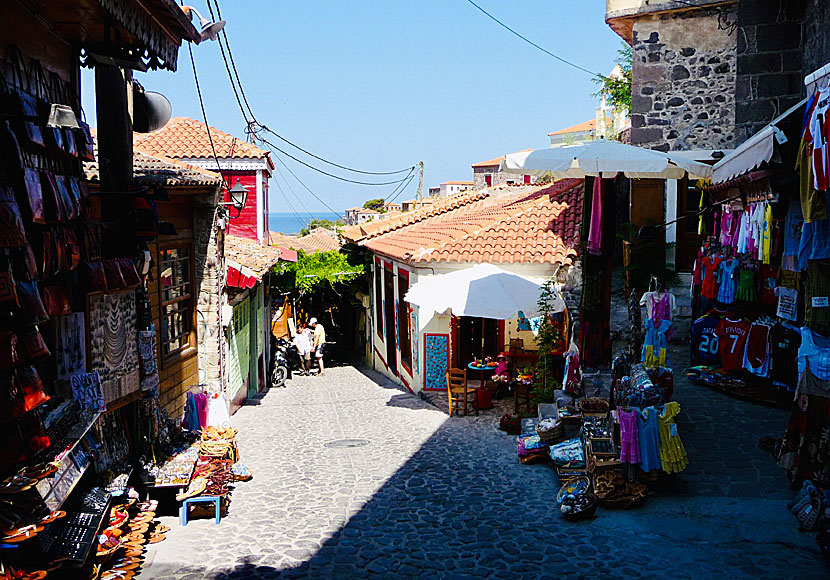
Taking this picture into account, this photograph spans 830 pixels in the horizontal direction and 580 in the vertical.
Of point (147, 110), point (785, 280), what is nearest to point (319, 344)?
point (147, 110)

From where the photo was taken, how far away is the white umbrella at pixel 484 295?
12.5 m

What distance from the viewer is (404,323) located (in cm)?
1788

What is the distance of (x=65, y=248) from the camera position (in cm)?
550

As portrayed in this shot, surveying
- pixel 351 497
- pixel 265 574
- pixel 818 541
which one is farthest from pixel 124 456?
pixel 818 541

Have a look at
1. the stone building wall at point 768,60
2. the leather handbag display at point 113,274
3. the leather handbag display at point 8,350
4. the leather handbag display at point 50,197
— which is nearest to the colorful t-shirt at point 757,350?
the stone building wall at point 768,60

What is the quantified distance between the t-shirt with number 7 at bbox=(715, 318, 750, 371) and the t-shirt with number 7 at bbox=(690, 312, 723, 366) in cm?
81

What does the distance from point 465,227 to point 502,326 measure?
2647 millimetres

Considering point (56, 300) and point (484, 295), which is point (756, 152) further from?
point (484, 295)

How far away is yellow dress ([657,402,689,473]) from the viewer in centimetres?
781

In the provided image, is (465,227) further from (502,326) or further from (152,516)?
(152,516)

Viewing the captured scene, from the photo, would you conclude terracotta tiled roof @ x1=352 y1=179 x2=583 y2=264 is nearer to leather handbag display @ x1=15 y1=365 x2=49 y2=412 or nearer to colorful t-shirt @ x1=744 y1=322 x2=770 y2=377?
colorful t-shirt @ x1=744 y1=322 x2=770 y2=377

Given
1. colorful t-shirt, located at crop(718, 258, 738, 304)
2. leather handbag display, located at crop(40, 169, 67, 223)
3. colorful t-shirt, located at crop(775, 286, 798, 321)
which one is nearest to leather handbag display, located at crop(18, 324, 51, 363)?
leather handbag display, located at crop(40, 169, 67, 223)

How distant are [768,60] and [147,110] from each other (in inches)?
325

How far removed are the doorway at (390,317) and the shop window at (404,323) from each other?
908 mm
